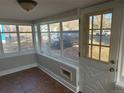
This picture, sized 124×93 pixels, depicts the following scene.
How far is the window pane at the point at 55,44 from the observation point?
3.25 metres

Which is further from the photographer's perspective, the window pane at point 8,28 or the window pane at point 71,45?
the window pane at point 8,28

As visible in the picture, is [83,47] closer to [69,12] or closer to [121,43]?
[121,43]

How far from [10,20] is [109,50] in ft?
12.0

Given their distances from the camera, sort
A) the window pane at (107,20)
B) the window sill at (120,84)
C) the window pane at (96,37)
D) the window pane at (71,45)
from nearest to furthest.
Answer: the window sill at (120,84) < the window pane at (107,20) < the window pane at (96,37) < the window pane at (71,45)

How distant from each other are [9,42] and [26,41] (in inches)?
27.2

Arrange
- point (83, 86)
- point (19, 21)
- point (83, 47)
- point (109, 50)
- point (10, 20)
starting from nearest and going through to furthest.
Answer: point (109, 50) < point (83, 47) < point (83, 86) < point (10, 20) < point (19, 21)

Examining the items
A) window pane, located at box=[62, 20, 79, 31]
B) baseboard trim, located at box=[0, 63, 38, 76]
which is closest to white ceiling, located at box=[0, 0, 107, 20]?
window pane, located at box=[62, 20, 79, 31]

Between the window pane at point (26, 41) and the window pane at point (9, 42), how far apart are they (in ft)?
0.81

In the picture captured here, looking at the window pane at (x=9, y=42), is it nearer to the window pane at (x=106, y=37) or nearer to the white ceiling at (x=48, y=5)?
the white ceiling at (x=48, y=5)

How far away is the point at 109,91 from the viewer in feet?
5.94

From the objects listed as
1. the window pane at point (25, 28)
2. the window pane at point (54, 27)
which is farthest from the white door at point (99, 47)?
the window pane at point (25, 28)

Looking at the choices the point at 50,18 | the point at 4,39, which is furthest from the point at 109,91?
the point at 4,39

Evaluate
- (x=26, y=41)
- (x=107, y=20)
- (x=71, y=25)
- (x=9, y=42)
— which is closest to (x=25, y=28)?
(x=26, y=41)

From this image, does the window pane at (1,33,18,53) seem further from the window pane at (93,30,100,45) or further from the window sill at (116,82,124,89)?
the window sill at (116,82,124,89)
